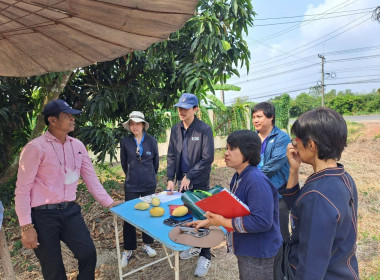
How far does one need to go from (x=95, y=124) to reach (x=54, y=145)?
216cm

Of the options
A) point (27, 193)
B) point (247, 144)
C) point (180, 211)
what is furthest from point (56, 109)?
point (247, 144)

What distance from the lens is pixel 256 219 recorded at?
5.19 feet

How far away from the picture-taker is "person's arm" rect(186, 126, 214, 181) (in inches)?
116

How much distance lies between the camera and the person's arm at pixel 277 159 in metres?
2.67

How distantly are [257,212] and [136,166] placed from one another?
6.74ft

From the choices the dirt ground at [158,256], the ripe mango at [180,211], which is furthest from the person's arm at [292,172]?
the dirt ground at [158,256]

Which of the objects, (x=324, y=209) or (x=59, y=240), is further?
(x=59, y=240)

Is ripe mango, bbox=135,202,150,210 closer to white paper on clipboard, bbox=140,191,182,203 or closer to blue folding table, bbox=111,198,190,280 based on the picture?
blue folding table, bbox=111,198,190,280

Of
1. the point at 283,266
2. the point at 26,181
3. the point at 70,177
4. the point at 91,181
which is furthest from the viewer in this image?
the point at 91,181

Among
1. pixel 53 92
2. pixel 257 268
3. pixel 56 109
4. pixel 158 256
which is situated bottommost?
pixel 158 256

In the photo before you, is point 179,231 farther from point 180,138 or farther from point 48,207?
point 180,138

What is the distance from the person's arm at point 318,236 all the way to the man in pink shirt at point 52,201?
1.78 metres

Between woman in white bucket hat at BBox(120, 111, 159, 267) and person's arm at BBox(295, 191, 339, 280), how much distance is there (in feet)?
8.05

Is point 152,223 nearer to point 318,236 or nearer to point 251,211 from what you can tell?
point 251,211
